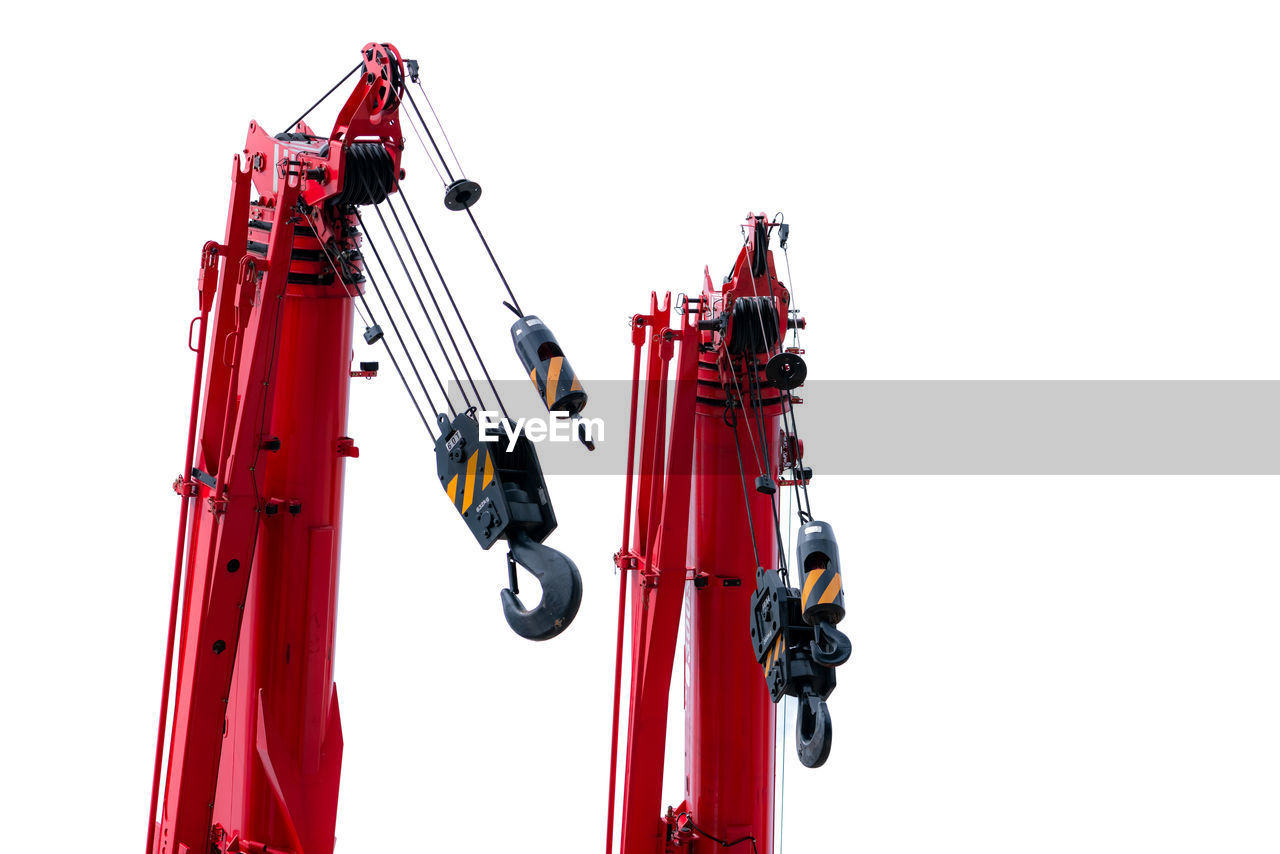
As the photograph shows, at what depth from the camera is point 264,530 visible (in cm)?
1023

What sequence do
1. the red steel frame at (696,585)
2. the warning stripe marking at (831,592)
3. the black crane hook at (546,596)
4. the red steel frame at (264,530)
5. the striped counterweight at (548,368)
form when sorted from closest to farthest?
1. the black crane hook at (546,596)
2. the striped counterweight at (548,368)
3. the warning stripe marking at (831,592)
4. the red steel frame at (264,530)
5. the red steel frame at (696,585)

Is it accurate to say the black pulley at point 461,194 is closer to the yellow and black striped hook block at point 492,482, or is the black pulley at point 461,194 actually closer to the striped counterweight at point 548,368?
the striped counterweight at point 548,368

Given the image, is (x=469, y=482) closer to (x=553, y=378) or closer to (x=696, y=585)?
(x=553, y=378)

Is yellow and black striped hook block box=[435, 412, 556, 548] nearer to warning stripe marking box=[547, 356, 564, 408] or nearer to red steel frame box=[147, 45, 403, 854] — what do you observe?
warning stripe marking box=[547, 356, 564, 408]

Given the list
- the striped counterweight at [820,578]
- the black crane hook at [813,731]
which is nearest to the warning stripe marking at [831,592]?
the striped counterweight at [820,578]

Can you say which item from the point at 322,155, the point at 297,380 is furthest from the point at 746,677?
the point at 322,155

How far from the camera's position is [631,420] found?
34.7 ft

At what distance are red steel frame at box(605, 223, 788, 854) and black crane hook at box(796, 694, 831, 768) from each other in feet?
4.82

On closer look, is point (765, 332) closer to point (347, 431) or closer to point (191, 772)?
point (347, 431)

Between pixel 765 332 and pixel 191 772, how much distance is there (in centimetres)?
395

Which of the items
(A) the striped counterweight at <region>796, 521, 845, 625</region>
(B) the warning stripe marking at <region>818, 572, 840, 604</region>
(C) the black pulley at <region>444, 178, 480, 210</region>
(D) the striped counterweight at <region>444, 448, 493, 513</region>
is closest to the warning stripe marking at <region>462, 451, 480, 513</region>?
(D) the striped counterweight at <region>444, 448, 493, 513</region>

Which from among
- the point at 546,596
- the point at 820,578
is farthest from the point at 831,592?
the point at 546,596

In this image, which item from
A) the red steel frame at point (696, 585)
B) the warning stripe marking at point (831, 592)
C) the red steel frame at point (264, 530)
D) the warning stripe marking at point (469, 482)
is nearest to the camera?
the warning stripe marking at point (831, 592)

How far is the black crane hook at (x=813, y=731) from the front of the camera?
29.1 feet
